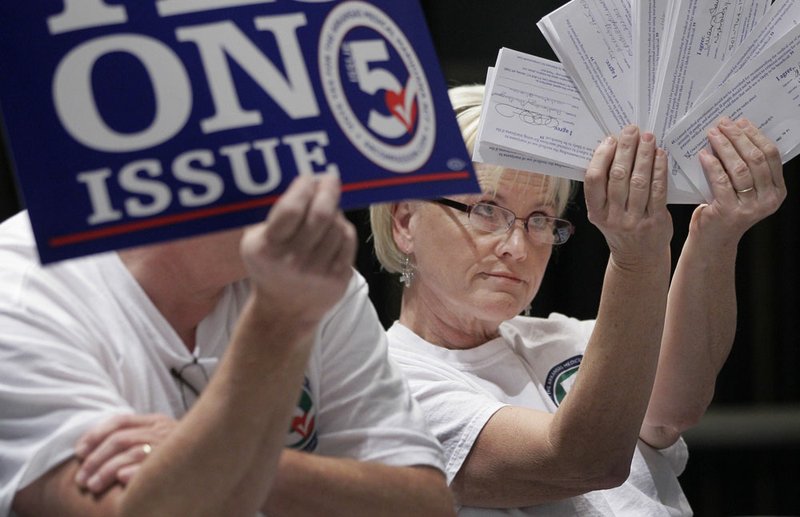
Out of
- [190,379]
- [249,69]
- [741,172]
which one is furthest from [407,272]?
[249,69]

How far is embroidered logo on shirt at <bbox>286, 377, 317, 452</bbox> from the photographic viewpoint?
5.18ft

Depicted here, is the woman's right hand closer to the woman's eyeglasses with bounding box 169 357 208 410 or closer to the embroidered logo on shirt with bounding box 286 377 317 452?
the embroidered logo on shirt with bounding box 286 377 317 452

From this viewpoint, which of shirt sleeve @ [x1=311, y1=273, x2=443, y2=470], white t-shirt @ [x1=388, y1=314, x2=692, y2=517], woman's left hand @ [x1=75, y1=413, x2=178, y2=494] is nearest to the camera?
woman's left hand @ [x1=75, y1=413, x2=178, y2=494]

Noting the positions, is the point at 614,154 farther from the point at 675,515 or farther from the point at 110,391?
the point at 110,391

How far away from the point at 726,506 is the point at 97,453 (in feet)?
11.8

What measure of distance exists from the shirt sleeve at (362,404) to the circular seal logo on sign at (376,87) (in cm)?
37

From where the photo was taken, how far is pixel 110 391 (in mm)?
1382

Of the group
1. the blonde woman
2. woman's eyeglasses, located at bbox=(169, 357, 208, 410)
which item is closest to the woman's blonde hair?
the blonde woman

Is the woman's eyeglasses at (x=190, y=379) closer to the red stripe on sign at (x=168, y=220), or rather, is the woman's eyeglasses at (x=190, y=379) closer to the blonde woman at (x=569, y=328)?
the red stripe on sign at (x=168, y=220)

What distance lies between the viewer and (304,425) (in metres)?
1.59

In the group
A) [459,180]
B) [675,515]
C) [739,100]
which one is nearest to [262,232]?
[459,180]

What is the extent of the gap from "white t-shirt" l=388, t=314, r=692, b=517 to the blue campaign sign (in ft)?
2.79

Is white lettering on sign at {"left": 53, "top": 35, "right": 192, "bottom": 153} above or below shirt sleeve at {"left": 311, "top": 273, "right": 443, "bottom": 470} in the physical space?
above

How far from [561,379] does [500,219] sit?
36 cm
